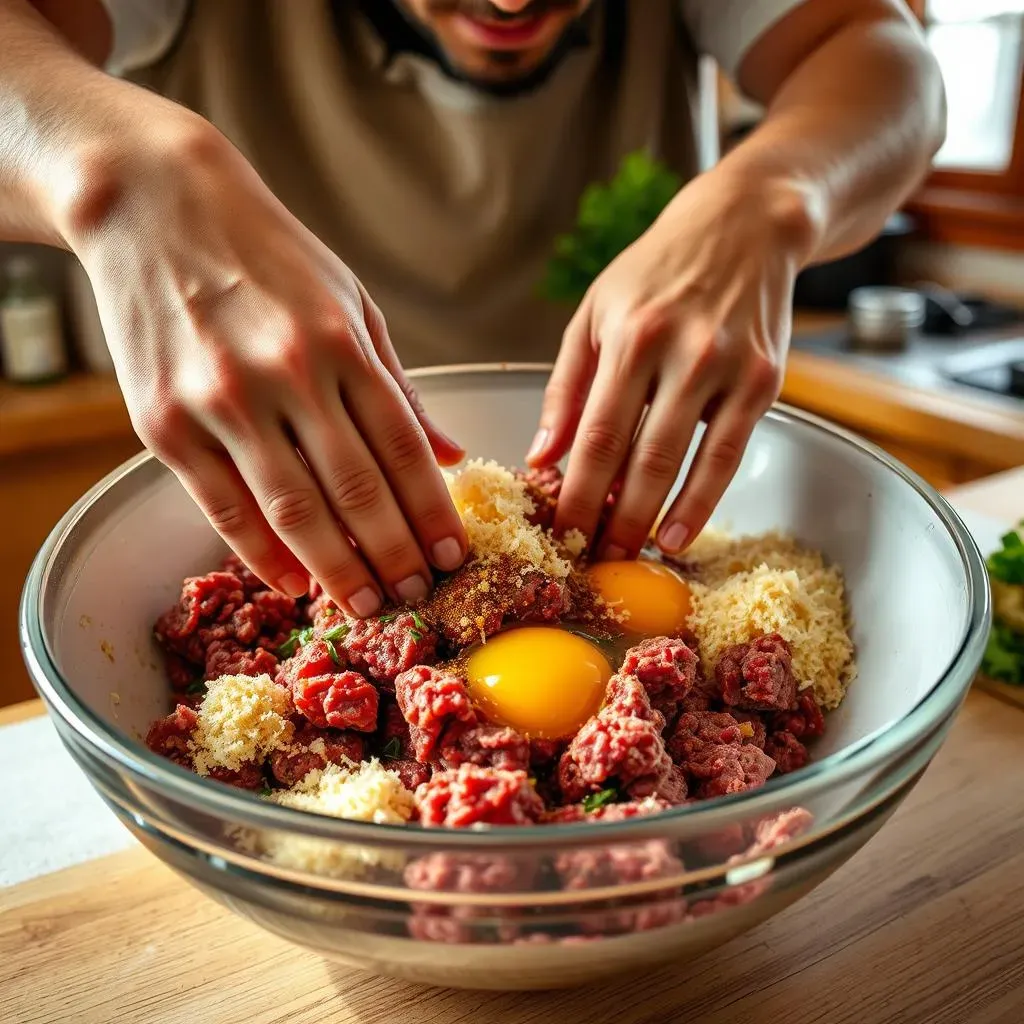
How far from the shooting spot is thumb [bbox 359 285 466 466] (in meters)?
0.92

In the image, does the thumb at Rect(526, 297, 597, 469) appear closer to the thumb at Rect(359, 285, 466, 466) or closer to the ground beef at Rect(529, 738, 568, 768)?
the thumb at Rect(359, 285, 466, 466)

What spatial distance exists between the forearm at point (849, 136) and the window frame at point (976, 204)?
210 centimetres

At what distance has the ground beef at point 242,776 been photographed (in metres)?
0.85

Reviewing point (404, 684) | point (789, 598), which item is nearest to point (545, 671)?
point (404, 684)

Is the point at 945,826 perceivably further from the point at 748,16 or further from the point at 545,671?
the point at 748,16

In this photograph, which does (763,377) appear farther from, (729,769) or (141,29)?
(141,29)

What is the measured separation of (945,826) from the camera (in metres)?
0.97

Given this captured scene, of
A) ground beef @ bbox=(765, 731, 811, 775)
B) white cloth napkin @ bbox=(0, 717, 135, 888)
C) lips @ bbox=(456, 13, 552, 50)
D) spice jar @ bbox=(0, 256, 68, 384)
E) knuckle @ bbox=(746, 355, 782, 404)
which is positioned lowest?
spice jar @ bbox=(0, 256, 68, 384)

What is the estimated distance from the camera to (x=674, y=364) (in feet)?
3.36

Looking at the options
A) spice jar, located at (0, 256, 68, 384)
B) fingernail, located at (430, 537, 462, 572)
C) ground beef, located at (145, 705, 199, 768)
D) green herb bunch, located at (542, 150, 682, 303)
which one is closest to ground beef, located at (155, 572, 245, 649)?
ground beef, located at (145, 705, 199, 768)

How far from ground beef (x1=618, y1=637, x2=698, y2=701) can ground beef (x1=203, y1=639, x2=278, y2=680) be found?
346mm

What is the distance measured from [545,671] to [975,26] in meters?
3.69

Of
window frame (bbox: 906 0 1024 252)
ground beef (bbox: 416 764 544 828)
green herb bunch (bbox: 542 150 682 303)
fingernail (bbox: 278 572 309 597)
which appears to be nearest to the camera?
ground beef (bbox: 416 764 544 828)

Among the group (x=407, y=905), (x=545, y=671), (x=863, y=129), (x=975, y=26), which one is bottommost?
(x=975, y=26)
